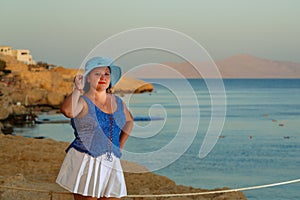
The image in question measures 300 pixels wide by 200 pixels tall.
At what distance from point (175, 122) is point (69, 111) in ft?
86.3

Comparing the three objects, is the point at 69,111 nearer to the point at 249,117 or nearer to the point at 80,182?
the point at 80,182

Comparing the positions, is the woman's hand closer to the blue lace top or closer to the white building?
the blue lace top

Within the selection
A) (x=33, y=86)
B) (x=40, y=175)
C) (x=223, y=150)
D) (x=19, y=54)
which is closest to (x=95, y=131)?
(x=40, y=175)

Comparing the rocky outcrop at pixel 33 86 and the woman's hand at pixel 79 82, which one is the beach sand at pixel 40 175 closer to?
the woman's hand at pixel 79 82

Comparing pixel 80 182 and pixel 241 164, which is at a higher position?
pixel 80 182

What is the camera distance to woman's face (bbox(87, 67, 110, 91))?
10.4ft

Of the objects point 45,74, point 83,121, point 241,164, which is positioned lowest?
point 45,74

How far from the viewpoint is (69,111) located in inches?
120

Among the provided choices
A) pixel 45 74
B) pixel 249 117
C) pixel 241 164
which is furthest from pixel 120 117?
pixel 45 74

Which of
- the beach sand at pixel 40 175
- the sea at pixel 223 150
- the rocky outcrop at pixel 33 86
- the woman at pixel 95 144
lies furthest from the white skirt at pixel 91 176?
the rocky outcrop at pixel 33 86

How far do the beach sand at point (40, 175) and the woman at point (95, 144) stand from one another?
12.4 ft

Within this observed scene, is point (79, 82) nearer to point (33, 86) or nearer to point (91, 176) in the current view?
point (91, 176)

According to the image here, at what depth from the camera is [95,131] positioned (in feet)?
10.4

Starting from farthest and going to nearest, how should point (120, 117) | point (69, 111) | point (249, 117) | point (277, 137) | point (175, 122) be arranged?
point (249, 117) → point (175, 122) → point (277, 137) → point (120, 117) → point (69, 111)
